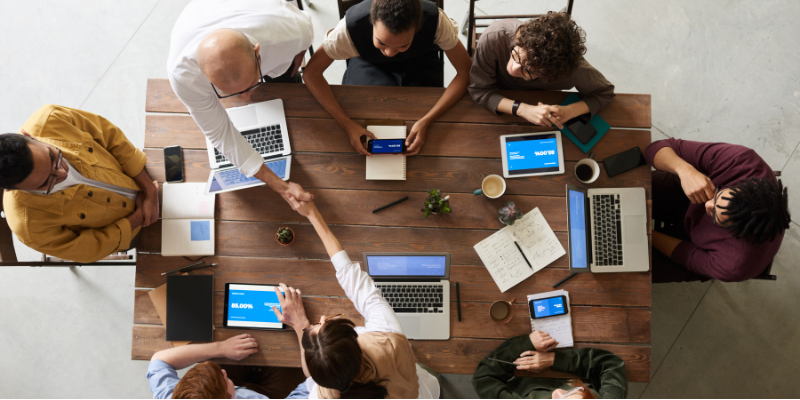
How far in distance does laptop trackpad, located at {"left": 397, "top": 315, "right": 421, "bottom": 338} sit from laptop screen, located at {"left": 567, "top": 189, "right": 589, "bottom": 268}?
29.1 inches

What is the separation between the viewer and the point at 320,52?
1924 millimetres

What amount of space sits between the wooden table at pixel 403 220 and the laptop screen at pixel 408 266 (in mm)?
46

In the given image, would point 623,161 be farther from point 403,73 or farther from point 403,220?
point 403,73

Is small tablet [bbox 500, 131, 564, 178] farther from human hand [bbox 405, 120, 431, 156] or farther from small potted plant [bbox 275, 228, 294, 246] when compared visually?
small potted plant [bbox 275, 228, 294, 246]

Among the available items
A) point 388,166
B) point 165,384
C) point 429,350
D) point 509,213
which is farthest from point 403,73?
point 165,384

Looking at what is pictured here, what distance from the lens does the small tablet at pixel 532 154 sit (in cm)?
187

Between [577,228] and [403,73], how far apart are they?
1183 millimetres

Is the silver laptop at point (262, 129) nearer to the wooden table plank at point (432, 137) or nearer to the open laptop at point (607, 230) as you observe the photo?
the wooden table plank at point (432, 137)

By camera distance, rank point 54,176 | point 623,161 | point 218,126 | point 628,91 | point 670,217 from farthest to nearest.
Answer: point 628,91 → point 670,217 → point 623,161 → point 218,126 → point 54,176

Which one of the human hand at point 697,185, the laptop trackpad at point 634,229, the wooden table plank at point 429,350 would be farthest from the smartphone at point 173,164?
the human hand at point 697,185

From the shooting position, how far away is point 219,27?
154 centimetres

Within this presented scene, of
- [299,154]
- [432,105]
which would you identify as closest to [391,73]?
[432,105]

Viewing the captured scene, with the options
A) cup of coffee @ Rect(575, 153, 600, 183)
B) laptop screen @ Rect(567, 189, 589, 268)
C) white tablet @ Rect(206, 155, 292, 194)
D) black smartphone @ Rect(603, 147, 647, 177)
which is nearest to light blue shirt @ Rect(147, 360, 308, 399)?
white tablet @ Rect(206, 155, 292, 194)

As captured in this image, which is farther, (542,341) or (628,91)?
(628,91)
